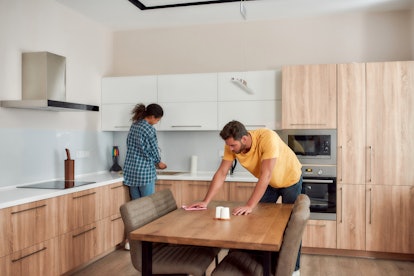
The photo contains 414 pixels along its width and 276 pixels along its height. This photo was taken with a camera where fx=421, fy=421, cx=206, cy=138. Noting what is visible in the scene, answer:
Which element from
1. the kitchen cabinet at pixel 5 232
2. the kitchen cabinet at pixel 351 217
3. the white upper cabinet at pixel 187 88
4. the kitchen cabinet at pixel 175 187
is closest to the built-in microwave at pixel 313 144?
the kitchen cabinet at pixel 351 217

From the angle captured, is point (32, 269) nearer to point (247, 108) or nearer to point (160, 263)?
point (160, 263)

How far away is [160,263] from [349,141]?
8.40 feet

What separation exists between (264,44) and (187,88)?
1050 mm

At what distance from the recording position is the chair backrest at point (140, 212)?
8.00 feet

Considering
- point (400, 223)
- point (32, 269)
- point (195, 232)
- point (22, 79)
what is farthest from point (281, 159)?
point (22, 79)

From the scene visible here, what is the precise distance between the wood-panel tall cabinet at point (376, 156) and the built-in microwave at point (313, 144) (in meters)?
0.09

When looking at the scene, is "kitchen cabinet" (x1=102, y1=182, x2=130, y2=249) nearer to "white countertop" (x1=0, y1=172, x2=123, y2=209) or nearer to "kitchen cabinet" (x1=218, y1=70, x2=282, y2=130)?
"white countertop" (x1=0, y1=172, x2=123, y2=209)

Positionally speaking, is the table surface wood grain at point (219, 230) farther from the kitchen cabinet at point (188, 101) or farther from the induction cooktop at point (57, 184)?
the kitchen cabinet at point (188, 101)

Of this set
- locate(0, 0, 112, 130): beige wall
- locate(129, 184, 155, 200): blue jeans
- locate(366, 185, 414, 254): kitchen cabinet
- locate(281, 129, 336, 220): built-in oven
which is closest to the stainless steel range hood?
locate(0, 0, 112, 130): beige wall

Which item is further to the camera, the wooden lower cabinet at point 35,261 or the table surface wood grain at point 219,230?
the wooden lower cabinet at point 35,261

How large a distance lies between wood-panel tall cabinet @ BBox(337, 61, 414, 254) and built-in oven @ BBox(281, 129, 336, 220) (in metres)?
0.08

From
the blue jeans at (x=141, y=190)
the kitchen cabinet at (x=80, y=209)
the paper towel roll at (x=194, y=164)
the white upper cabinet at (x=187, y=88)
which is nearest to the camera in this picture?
the kitchen cabinet at (x=80, y=209)

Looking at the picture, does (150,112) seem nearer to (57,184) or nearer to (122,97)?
(122,97)

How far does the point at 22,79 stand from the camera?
3734 mm
